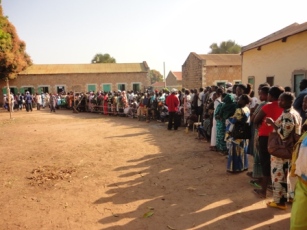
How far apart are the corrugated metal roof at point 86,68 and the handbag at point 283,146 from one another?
28985 mm

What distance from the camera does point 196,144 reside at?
8.10m

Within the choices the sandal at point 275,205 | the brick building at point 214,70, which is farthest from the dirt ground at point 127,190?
the brick building at point 214,70

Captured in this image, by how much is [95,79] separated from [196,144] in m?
25.1

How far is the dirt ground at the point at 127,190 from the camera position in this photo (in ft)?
12.2

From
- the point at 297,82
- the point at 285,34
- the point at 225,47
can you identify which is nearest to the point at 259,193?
the point at 297,82

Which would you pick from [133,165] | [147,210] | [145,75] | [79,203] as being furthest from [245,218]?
[145,75]

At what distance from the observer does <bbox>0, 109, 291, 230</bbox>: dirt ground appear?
3.71m

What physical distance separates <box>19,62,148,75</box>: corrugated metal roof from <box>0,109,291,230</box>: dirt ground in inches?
943

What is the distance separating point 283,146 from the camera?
3402 mm

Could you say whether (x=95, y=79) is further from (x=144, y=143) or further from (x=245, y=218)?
(x=245, y=218)

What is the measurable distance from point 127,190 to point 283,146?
2793mm

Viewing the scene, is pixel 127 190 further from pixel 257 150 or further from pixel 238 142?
pixel 257 150

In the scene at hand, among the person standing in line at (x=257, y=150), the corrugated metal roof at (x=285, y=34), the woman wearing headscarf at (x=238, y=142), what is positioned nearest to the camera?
the person standing in line at (x=257, y=150)

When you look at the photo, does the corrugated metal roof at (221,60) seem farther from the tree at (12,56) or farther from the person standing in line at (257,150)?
the person standing in line at (257,150)
